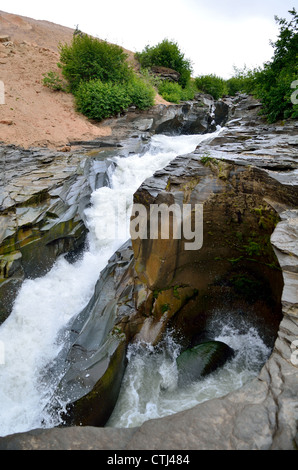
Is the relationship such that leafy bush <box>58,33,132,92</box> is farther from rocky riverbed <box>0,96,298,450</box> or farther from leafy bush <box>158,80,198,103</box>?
rocky riverbed <box>0,96,298,450</box>

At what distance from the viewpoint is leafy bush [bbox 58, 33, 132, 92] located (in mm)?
11461

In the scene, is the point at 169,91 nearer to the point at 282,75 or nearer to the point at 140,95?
the point at 140,95

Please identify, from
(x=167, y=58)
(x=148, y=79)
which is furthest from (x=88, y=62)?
(x=167, y=58)

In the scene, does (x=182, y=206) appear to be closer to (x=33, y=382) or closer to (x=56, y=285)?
(x=56, y=285)

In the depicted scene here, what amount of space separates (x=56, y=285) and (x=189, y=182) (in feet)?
9.99

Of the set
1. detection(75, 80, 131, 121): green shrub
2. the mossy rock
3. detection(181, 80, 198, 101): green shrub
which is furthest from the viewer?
detection(181, 80, 198, 101): green shrub

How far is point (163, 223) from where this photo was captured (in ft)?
12.0

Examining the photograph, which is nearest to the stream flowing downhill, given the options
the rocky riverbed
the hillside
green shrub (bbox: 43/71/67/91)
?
the rocky riverbed

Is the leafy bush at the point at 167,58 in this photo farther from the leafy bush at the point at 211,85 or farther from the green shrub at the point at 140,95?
the green shrub at the point at 140,95

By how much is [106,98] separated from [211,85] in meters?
11.1

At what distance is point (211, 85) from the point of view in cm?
1838


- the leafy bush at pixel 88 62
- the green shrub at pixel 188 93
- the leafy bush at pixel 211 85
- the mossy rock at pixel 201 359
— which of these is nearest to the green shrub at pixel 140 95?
the leafy bush at pixel 88 62

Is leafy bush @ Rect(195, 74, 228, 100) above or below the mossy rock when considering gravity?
above
